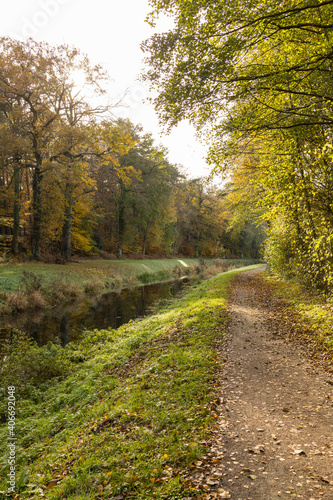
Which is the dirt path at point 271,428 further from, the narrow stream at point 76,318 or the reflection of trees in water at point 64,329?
the narrow stream at point 76,318

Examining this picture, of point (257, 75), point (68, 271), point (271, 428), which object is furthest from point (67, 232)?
point (271, 428)

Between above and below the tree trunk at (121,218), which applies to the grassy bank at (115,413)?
below

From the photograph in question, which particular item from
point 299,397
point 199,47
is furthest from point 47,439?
point 199,47

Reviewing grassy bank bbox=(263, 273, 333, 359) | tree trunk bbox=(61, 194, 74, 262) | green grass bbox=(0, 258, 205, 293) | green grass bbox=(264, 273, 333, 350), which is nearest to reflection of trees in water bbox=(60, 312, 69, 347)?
green grass bbox=(0, 258, 205, 293)

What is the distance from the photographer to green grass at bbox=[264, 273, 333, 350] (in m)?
7.18

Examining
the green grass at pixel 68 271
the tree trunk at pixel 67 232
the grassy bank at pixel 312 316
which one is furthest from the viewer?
the tree trunk at pixel 67 232

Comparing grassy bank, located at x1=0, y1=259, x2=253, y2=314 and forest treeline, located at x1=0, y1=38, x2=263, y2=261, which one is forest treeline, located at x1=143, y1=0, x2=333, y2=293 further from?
grassy bank, located at x1=0, y1=259, x2=253, y2=314

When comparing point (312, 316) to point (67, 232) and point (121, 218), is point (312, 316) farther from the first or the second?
point (121, 218)

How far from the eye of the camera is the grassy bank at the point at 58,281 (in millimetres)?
13883

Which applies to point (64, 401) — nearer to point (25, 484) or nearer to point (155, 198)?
point (25, 484)

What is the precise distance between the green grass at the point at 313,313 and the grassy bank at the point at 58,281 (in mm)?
11999

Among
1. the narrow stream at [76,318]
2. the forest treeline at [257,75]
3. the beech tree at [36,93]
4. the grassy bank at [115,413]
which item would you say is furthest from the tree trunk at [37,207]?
the forest treeline at [257,75]

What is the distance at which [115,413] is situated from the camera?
5.05 meters

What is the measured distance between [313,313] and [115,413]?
268 inches
